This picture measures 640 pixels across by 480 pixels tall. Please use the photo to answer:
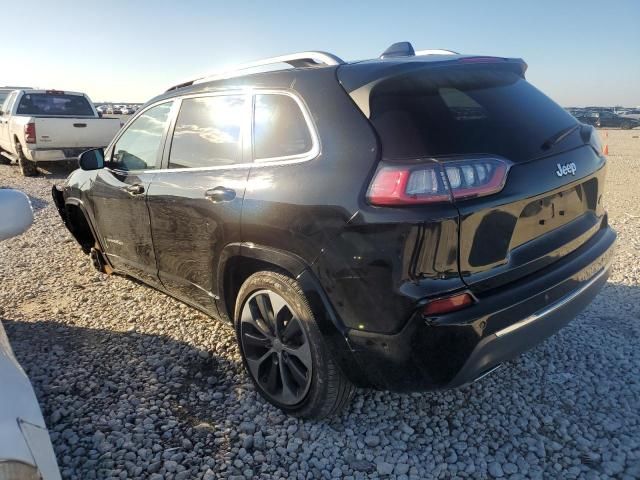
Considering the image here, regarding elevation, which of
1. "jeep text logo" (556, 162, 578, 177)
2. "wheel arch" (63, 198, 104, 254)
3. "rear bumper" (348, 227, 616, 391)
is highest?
"jeep text logo" (556, 162, 578, 177)

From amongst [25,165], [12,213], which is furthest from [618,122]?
[12,213]

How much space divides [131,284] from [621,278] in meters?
4.76

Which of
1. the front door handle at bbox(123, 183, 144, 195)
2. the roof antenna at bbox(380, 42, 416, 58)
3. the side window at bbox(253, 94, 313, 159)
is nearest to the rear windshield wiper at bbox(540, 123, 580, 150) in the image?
the roof antenna at bbox(380, 42, 416, 58)

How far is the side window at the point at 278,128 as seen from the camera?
7.95 ft

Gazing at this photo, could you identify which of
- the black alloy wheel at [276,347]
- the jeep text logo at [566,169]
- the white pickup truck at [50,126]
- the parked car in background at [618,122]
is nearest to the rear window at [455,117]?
the jeep text logo at [566,169]

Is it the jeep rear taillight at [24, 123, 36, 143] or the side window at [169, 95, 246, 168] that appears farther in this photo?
the jeep rear taillight at [24, 123, 36, 143]

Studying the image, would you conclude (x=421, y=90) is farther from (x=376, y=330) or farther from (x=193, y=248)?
(x=193, y=248)

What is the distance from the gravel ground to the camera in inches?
92.6

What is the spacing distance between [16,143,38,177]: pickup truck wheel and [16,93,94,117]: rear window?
977mm

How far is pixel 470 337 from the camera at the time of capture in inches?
77.1

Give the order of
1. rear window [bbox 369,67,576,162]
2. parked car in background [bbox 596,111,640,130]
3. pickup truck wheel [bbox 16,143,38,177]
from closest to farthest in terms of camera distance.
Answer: rear window [bbox 369,67,576,162] → pickup truck wheel [bbox 16,143,38,177] → parked car in background [bbox 596,111,640,130]

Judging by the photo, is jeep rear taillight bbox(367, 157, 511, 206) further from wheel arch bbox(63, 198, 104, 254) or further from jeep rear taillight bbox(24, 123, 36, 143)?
jeep rear taillight bbox(24, 123, 36, 143)

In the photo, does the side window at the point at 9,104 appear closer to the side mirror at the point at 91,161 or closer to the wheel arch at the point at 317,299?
the side mirror at the point at 91,161

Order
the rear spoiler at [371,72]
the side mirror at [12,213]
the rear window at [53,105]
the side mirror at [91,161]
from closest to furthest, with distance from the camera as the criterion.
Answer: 1. the side mirror at [12,213]
2. the rear spoiler at [371,72]
3. the side mirror at [91,161]
4. the rear window at [53,105]
